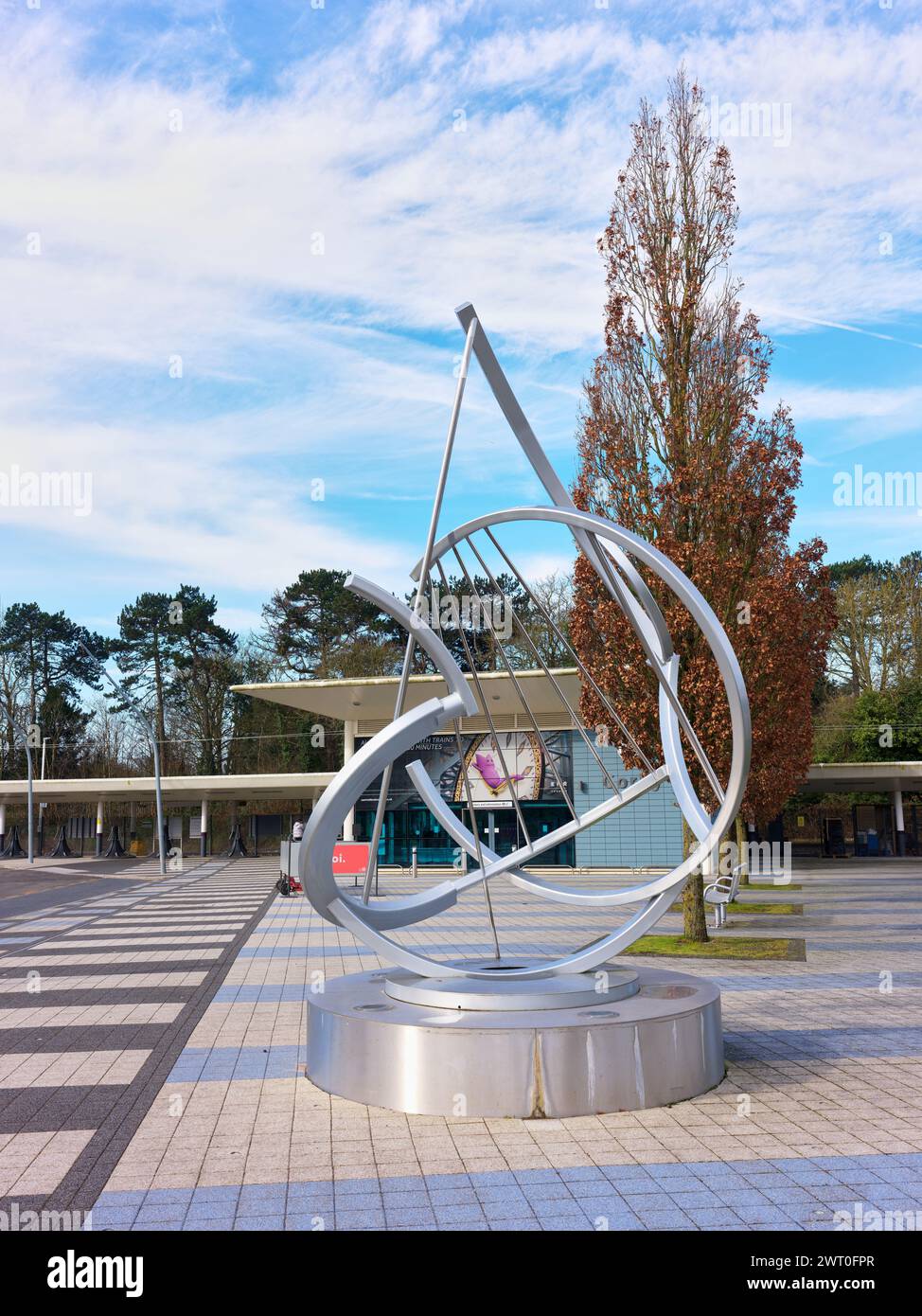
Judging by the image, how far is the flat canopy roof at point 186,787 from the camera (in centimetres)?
4219

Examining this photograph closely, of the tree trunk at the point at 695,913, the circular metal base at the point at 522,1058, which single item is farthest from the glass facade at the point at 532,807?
the circular metal base at the point at 522,1058

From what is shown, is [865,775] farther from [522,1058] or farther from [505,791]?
[522,1058]

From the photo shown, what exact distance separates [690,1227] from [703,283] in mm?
14921

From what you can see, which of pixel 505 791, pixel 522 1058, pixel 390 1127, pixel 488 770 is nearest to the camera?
pixel 390 1127

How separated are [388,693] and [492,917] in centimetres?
2742

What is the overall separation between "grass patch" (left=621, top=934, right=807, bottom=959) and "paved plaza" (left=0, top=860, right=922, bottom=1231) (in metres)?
0.64

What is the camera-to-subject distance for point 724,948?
15.4 metres

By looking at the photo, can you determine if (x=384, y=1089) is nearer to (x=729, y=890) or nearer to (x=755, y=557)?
(x=729, y=890)

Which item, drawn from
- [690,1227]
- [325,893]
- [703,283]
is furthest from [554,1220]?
[703,283]

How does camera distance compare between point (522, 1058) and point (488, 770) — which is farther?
point (488, 770)

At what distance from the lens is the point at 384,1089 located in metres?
7.38

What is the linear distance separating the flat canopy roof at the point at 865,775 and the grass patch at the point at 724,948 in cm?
2122

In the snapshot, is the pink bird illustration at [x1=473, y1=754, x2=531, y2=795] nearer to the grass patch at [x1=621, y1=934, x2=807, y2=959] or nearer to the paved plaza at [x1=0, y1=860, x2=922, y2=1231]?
the grass patch at [x1=621, y1=934, x2=807, y2=959]

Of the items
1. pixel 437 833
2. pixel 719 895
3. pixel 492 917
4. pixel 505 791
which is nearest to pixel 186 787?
pixel 437 833
